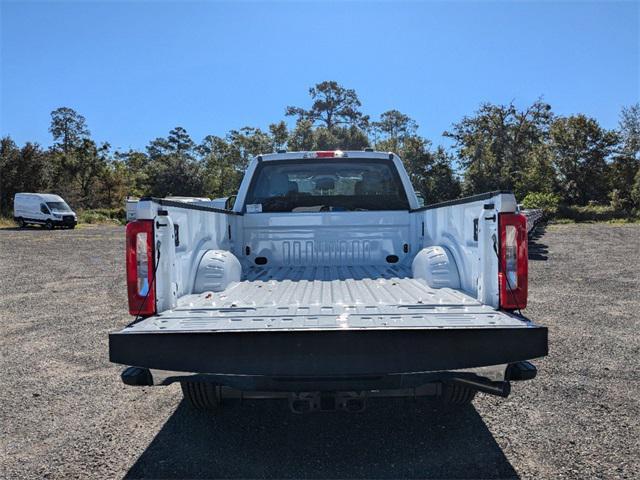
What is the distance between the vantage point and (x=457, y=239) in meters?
3.61

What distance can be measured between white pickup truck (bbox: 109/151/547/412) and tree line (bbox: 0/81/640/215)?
98.6 ft

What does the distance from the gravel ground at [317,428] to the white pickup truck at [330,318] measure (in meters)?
0.36

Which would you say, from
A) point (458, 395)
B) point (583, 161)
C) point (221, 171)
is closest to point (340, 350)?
point (458, 395)

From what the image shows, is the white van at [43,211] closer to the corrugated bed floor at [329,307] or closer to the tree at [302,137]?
the tree at [302,137]

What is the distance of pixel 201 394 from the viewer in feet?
11.3

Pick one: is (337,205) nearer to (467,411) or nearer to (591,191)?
(467,411)

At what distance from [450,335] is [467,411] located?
5.66 feet

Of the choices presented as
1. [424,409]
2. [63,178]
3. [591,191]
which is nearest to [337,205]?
[424,409]

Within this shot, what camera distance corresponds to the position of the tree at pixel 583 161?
118 ft

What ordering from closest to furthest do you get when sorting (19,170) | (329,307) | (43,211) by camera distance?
(329,307) → (43,211) → (19,170)

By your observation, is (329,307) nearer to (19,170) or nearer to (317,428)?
(317,428)

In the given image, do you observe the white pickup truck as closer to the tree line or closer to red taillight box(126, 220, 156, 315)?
red taillight box(126, 220, 156, 315)

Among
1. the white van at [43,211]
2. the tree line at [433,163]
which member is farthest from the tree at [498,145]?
the white van at [43,211]

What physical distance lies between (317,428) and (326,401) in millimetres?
957
